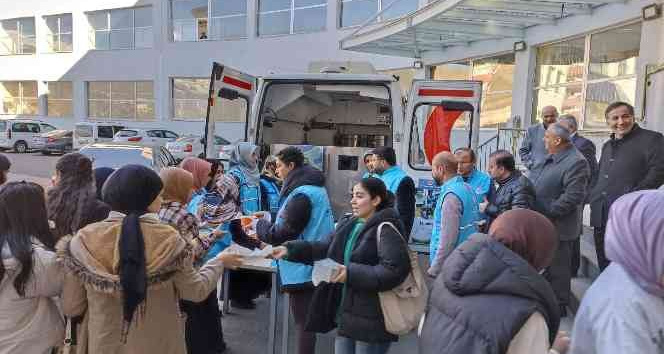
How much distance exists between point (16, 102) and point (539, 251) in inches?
1371

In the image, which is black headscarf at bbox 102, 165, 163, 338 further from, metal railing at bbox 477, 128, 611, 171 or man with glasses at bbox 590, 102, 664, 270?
metal railing at bbox 477, 128, 611, 171

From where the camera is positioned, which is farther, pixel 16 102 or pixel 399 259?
pixel 16 102

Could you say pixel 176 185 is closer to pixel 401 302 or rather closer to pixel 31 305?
pixel 31 305

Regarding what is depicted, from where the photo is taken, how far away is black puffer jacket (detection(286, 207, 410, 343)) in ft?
8.28

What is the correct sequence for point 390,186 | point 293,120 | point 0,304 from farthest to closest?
point 293,120, point 390,186, point 0,304

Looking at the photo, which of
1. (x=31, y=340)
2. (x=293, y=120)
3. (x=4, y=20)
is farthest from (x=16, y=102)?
(x=31, y=340)

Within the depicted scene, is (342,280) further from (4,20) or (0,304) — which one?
(4,20)

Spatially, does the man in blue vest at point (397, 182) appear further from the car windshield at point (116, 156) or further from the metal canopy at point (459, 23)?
the car windshield at point (116, 156)

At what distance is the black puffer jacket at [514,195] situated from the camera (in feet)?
13.0

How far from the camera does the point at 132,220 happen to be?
82.4 inches

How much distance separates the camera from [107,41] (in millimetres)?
27016

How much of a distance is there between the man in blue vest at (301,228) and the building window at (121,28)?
24.9m

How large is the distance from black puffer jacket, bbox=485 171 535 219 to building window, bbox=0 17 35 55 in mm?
32053

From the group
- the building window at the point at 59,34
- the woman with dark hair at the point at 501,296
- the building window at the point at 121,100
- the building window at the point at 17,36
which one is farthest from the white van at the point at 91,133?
the woman with dark hair at the point at 501,296
